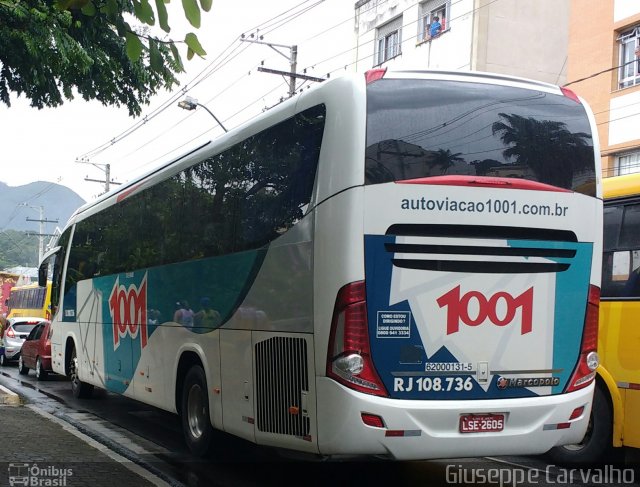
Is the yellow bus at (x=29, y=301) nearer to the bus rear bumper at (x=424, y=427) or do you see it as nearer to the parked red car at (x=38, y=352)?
the parked red car at (x=38, y=352)

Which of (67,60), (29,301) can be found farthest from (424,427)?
(29,301)

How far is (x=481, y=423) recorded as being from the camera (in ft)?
20.8

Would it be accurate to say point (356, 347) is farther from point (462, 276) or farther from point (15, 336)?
point (15, 336)

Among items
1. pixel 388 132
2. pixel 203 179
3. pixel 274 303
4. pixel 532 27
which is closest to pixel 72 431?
pixel 203 179

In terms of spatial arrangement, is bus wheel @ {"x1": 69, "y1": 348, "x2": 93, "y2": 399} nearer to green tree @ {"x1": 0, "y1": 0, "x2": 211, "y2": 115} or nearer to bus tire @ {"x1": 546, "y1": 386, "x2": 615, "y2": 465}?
green tree @ {"x1": 0, "y1": 0, "x2": 211, "y2": 115}

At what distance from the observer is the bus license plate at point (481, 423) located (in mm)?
6266

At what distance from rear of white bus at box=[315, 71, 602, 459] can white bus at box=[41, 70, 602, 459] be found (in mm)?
13

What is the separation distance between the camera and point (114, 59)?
10.4 metres

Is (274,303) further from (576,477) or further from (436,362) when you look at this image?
(576,477)

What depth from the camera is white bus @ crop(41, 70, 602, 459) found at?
6121mm

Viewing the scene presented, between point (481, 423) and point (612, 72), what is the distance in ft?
57.2

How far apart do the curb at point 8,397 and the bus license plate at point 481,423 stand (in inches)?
355

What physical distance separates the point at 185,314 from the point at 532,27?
20756mm

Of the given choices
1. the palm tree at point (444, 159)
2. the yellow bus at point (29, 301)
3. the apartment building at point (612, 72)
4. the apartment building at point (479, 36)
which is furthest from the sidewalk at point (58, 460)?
the yellow bus at point (29, 301)
